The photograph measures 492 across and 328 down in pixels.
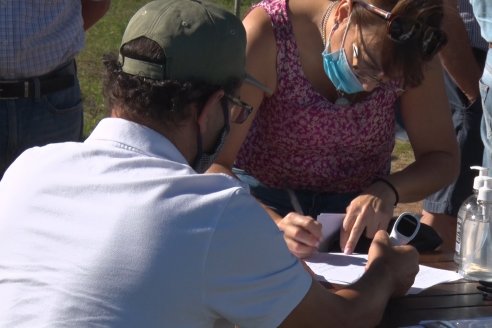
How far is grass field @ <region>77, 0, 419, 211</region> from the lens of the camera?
6.57m

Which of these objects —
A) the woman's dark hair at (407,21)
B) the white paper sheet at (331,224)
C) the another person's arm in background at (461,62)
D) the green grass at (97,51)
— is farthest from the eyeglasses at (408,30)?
the green grass at (97,51)

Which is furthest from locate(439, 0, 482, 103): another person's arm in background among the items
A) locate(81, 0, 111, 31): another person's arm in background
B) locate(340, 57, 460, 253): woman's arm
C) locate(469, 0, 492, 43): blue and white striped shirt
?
locate(81, 0, 111, 31): another person's arm in background

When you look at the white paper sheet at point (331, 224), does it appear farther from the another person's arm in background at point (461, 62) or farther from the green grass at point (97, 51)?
the green grass at point (97, 51)

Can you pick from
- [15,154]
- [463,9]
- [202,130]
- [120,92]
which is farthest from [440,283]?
[463,9]

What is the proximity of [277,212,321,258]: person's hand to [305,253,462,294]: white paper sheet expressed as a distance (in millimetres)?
31

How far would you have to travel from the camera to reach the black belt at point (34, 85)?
123 inches

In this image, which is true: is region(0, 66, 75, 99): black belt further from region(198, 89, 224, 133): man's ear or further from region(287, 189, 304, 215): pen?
region(198, 89, 224, 133): man's ear

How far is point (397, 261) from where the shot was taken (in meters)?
2.22

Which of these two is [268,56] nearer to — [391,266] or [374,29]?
[374,29]

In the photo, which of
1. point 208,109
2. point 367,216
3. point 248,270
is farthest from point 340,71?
point 248,270

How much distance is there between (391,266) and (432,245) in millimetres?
435

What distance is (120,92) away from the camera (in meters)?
1.79

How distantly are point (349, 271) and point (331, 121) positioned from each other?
67 cm

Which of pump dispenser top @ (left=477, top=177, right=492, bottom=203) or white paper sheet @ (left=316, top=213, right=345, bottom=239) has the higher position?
pump dispenser top @ (left=477, top=177, right=492, bottom=203)
